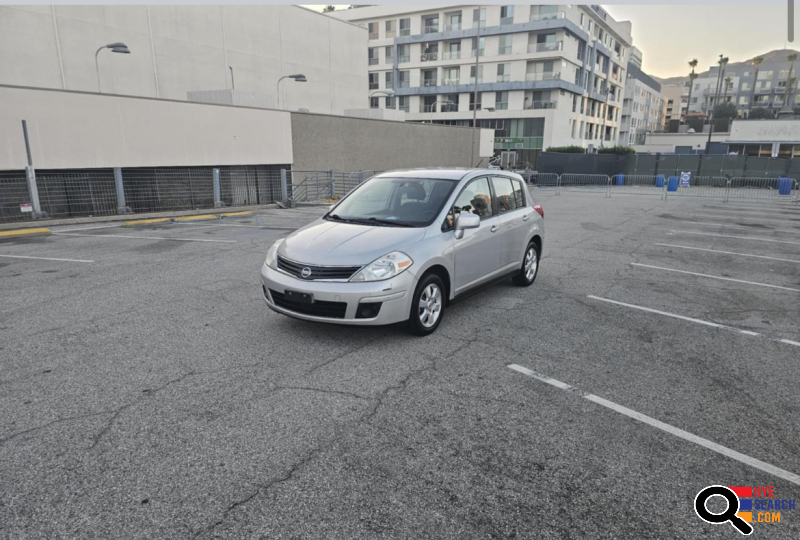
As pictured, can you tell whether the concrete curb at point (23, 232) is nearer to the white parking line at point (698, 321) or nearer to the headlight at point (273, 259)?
the headlight at point (273, 259)

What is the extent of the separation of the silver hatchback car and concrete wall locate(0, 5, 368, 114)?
2476cm

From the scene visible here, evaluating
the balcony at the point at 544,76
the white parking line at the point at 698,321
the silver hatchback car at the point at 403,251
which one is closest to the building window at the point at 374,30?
the balcony at the point at 544,76

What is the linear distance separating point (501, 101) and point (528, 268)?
57576 millimetres

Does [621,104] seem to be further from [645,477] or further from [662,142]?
[645,477]

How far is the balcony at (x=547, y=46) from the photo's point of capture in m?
56.0

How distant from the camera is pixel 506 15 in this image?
57.9m

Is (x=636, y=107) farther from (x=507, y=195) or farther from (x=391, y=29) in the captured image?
(x=507, y=195)

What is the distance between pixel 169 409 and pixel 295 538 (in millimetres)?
1812

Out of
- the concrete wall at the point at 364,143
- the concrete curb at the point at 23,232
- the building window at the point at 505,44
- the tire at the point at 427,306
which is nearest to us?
the tire at the point at 427,306

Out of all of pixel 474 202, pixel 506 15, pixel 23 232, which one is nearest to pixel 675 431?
pixel 474 202

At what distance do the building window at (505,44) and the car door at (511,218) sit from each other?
57.5m

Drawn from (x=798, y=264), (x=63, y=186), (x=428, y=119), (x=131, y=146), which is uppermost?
(x=428, y=119)

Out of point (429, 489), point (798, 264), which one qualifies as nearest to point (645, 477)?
point (429, 489)

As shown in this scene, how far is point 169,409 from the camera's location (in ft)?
12.8
